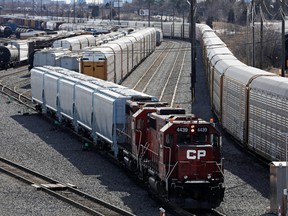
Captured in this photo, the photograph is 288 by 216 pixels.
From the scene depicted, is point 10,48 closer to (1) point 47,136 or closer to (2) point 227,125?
(1) point 47,136

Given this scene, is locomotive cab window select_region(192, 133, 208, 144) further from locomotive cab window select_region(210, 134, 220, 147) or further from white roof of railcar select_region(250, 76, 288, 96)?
white roof of railcar select_region(250, 76, 288, 96)

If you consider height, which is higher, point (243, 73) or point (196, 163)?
point (243, 73)

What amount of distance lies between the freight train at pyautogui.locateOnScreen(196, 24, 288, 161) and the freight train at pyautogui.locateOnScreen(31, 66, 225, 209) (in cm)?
201

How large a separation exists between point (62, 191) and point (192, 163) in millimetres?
4712

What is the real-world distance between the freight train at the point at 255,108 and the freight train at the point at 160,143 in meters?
2.01

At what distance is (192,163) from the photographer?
18438 mm

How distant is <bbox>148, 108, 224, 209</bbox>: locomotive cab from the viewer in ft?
60.3

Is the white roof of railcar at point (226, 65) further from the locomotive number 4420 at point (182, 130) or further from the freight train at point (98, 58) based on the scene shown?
the locomotive number 4420 at point (182, 130)

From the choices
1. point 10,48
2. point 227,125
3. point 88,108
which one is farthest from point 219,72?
point 10,48

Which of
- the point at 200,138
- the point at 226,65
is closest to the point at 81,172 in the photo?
the point at 200,138

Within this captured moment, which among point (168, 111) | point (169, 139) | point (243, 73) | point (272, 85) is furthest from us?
point (243, 73)

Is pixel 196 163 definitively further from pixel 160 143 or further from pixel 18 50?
pixel 18 50

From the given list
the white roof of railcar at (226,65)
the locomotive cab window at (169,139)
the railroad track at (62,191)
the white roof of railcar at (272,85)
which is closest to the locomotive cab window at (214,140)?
the locomotive cab window at (169,139)

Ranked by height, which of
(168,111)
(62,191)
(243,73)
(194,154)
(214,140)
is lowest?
(62,191)
